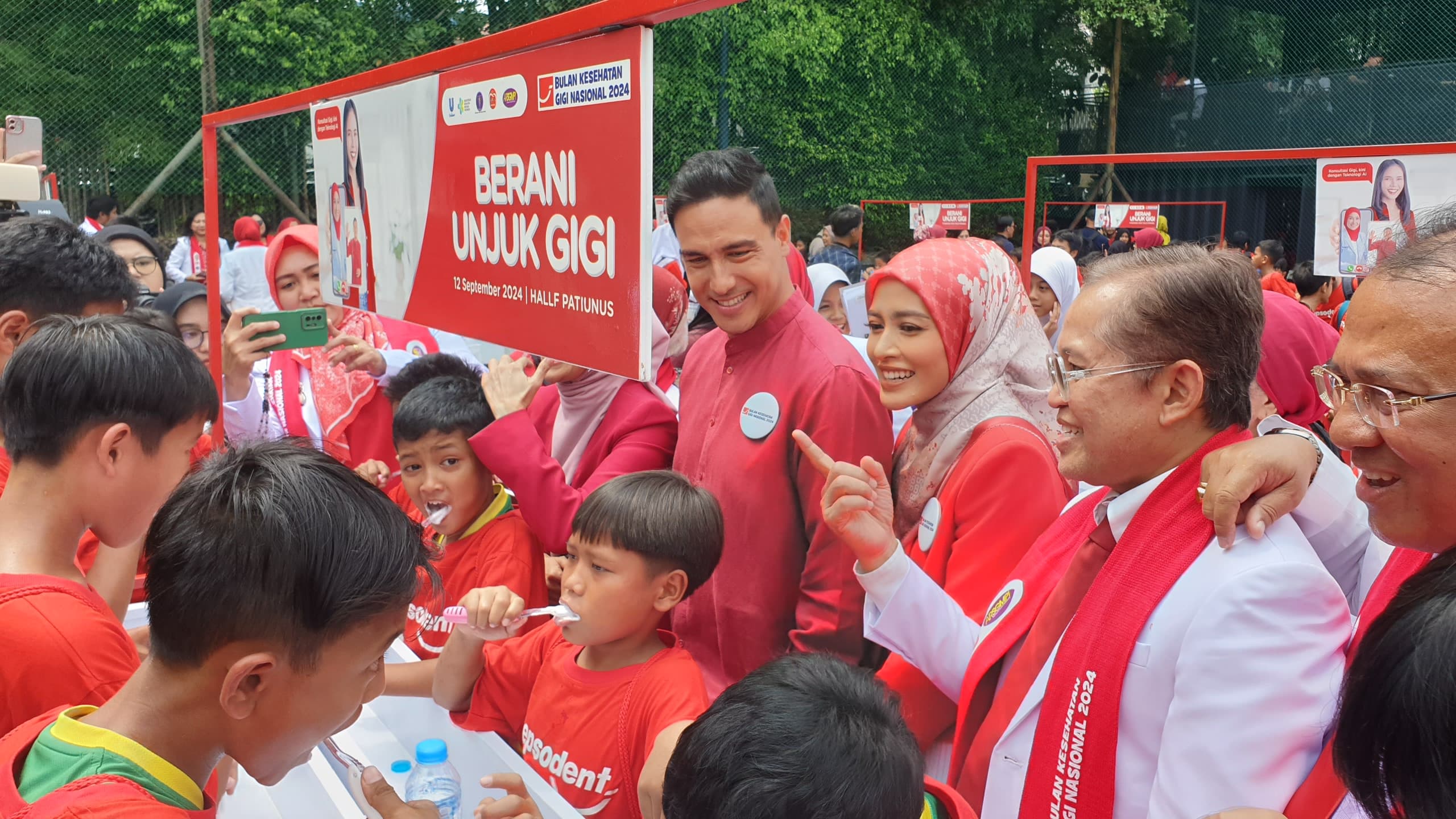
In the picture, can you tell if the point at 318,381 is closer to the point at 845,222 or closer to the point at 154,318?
the point at 154,318

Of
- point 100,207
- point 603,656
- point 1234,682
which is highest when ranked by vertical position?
point 100,207

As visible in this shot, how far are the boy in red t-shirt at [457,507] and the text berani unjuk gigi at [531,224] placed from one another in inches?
27.0

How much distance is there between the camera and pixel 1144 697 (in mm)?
1440

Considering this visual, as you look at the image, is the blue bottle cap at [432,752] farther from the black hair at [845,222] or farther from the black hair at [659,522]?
the black hair at [845,222]

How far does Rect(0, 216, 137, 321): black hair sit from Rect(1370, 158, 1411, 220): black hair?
5467 mm

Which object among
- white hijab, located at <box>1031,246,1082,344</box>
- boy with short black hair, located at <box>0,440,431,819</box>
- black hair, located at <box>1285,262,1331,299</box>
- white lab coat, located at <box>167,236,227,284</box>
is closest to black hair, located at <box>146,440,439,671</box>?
boy with short black hair, located at <box>0,440,431,819</box>

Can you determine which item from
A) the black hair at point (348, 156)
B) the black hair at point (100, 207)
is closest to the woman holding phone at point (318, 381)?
the black hair at point (348, 156)

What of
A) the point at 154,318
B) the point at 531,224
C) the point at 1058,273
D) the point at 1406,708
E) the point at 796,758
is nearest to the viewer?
the point at 1406,708

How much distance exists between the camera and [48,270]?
7.79 ft

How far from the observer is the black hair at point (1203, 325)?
5.14ft

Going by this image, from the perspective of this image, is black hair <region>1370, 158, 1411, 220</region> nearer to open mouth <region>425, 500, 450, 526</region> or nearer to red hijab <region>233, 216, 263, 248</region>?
open mouth <region>425, 500, 450, 526</region>

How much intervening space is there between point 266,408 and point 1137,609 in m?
2.80

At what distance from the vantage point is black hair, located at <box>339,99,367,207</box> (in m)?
2.49

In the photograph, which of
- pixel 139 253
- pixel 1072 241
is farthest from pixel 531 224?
pixel 1072 241
